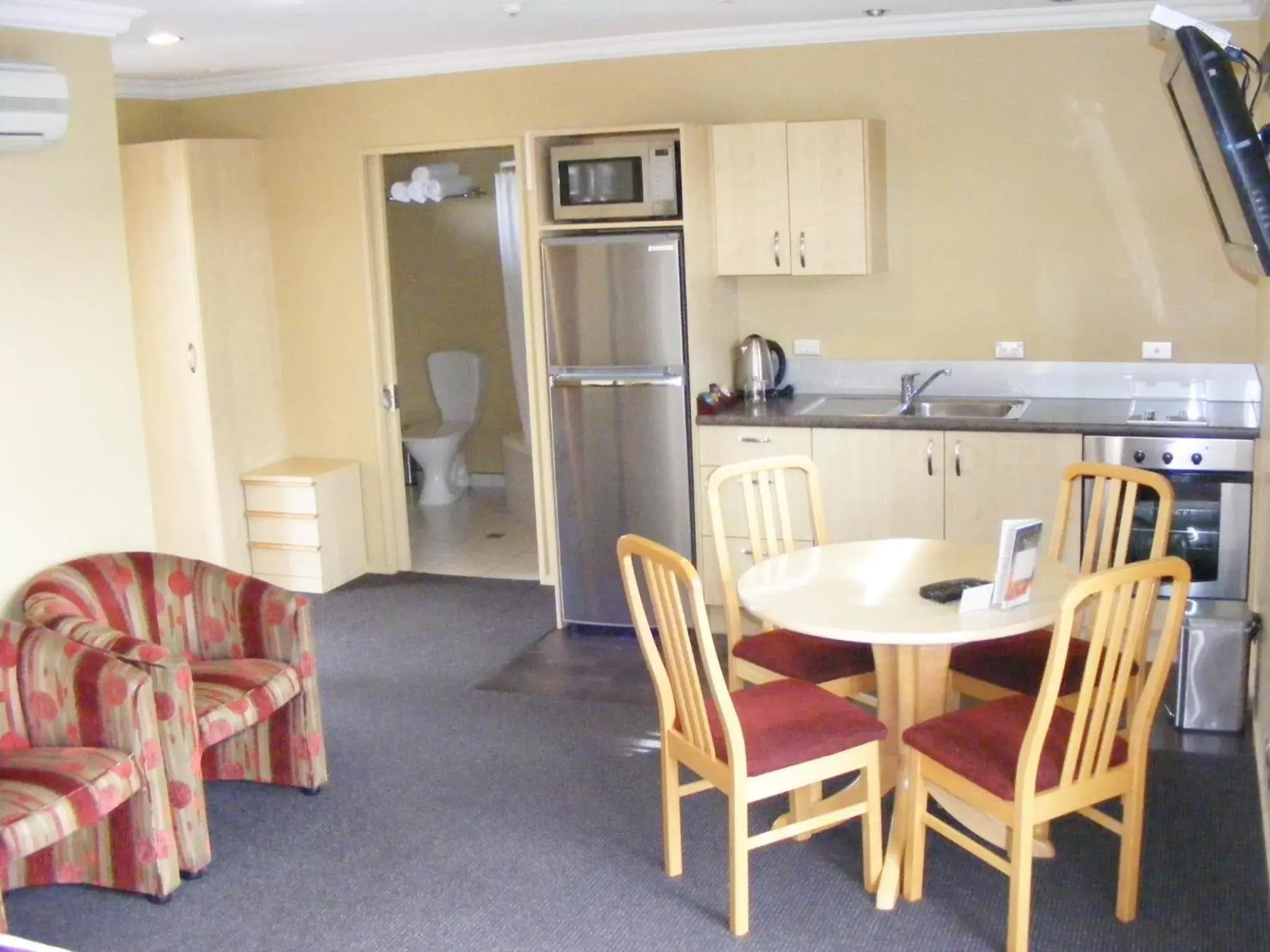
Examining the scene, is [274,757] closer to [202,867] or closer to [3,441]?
[202,867]

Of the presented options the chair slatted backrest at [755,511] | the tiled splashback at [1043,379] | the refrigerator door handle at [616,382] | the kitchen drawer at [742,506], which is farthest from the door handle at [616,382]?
the chair slatted backrest at [755,511]

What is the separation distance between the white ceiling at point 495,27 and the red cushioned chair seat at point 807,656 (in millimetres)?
2188

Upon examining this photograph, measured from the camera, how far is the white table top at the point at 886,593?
3.09 metres

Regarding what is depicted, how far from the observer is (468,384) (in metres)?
8.06

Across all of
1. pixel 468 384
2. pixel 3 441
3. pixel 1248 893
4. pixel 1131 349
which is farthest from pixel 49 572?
pixel 468 384

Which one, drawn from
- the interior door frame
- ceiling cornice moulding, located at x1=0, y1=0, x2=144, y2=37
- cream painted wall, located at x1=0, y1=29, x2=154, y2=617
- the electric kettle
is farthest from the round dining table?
ceiling cornice moulding, located at x1=0, y1=0, x2=144, y2=37

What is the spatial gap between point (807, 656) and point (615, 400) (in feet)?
5.81

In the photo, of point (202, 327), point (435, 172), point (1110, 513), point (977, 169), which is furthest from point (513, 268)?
point (1110, 513)

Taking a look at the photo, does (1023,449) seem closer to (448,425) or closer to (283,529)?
(283,529)

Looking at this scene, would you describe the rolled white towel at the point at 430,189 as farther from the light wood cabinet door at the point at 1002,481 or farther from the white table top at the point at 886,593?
the white table top at the point at 886,593

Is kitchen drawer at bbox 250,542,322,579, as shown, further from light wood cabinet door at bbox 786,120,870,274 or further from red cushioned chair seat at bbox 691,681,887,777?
red cushioned chair seat at bbox 691,681,887,777

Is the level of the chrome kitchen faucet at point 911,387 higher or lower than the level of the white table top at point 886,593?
higher

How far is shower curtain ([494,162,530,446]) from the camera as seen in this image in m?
6.28

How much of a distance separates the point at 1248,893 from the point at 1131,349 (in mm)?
2395
